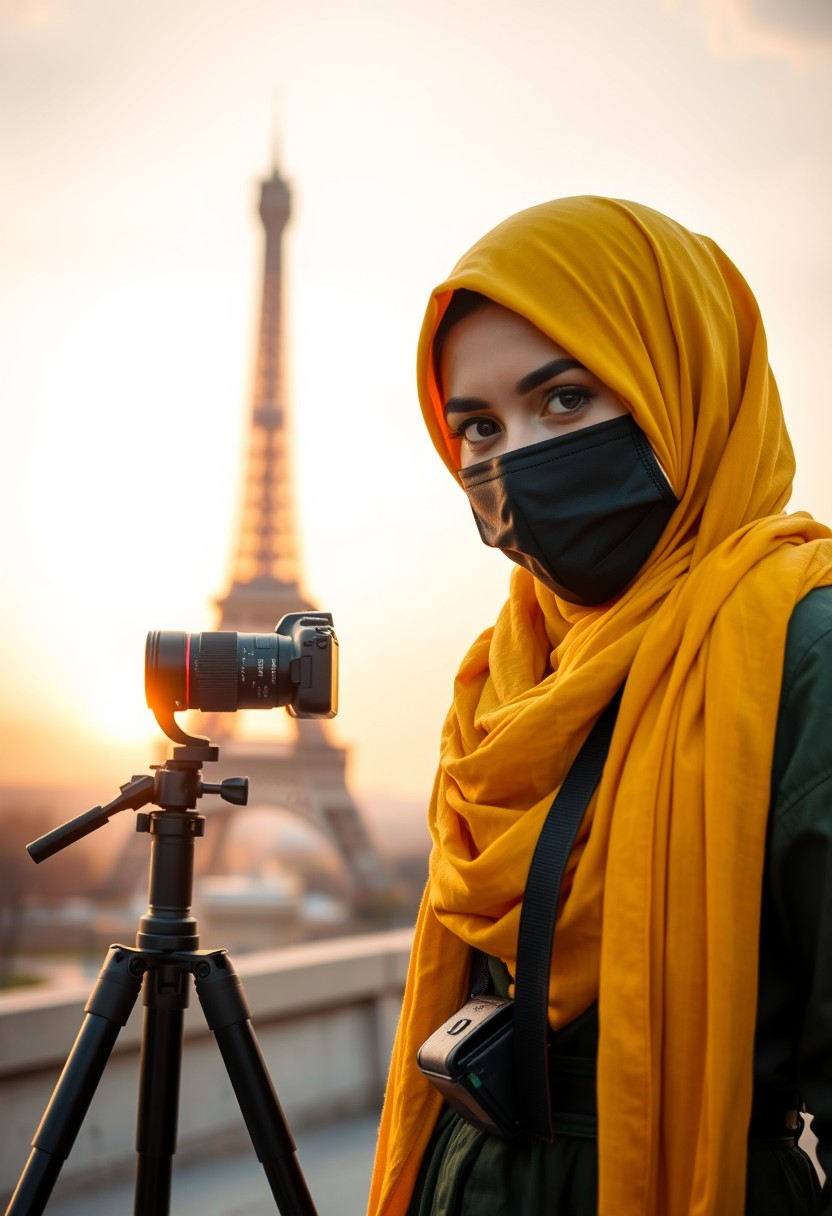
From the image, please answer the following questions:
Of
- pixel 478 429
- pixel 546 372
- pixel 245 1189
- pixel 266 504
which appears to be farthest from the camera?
pixel 266 504

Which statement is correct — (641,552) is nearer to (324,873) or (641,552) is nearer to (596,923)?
(596,923)

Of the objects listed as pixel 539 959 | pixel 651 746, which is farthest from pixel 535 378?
pixel 539 959

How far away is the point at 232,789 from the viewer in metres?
1.97

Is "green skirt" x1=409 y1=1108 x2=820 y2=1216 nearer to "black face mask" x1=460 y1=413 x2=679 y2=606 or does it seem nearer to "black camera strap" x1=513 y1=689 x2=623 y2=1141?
"black camera strap" x1=513 y1=689 x2=623 y2=1141

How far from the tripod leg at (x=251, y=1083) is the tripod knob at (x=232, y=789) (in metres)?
0.24

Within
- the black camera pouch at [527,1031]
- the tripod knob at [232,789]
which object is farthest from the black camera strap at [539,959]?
the tripod knob at [232,789]

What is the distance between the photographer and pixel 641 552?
4.69 ft

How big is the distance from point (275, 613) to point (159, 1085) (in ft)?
61.1

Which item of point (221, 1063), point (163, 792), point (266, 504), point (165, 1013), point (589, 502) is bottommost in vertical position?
point (221, 1063)

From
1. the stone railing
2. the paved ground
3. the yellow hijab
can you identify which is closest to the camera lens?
the yellow hijab

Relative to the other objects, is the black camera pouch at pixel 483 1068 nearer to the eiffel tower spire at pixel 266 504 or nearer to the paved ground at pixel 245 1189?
the paved ground at pixel 245 1189

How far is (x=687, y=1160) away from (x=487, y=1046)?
9.1 inches

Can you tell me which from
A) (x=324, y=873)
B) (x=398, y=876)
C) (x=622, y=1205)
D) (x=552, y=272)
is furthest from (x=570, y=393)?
(x=324, y=873)

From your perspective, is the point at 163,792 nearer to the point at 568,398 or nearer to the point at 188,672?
the point at 188,672
